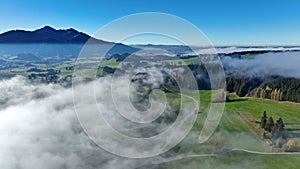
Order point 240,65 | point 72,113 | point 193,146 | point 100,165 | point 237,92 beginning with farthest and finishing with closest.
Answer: point 240,65
point 237,92
point 72,113
point 193,146
point 100,165

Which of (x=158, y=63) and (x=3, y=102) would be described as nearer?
(x=3, y=102)

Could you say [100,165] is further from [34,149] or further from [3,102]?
[3,102]

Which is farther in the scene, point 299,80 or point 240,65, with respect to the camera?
point 240,65

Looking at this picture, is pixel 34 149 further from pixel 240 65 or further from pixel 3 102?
pixel 240 65

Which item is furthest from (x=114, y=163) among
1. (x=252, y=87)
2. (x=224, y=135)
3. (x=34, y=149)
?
(x=252, y=87)

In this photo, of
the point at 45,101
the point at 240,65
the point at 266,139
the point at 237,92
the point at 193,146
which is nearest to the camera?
the point at 193,146

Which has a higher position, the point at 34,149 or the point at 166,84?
the point at 166,84

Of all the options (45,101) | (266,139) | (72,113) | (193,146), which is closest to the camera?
(193,146)

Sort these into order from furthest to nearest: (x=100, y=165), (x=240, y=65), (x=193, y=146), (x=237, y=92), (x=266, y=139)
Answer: (x=240, y=65)
(x=237, y=92)
(x=266, y=139)
(x=193, y=146)
(x=100, y=165)

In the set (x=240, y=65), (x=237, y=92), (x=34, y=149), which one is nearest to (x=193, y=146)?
(x=34, y=149)
